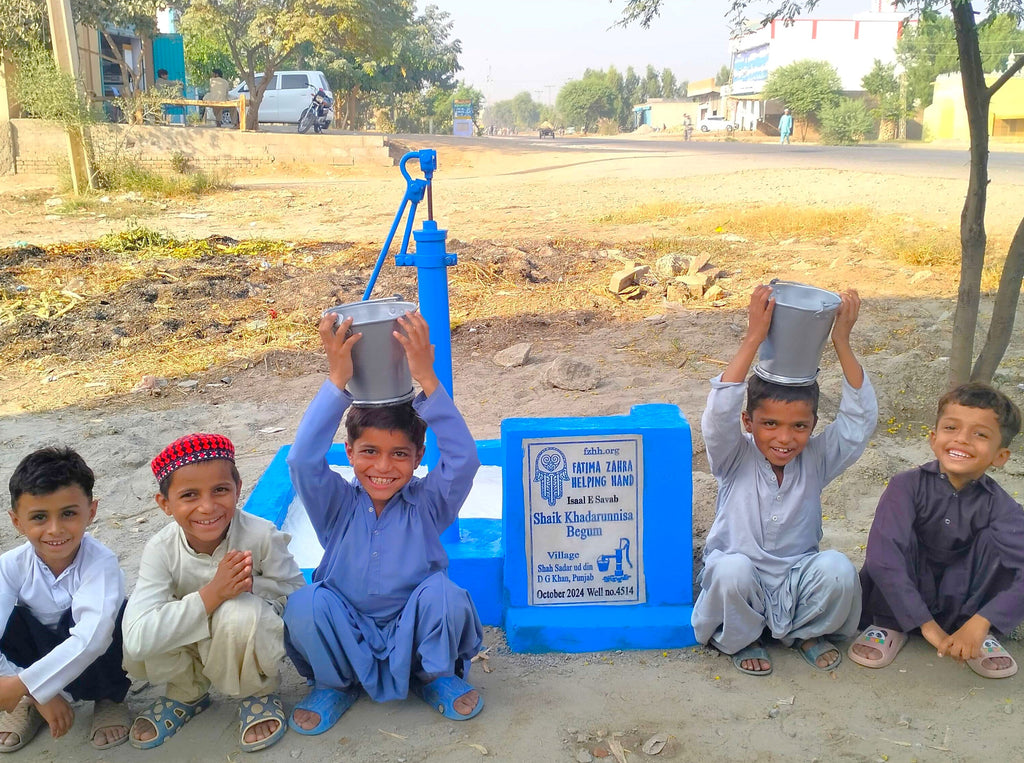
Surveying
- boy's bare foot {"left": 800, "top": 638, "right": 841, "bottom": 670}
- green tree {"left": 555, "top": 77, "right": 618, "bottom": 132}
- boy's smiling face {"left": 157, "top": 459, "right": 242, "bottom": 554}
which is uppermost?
green tree {"left": 555, "top": 77, "right": 618, "bottom": 132}

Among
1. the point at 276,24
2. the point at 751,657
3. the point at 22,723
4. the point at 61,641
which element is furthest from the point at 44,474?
the point at 276,24

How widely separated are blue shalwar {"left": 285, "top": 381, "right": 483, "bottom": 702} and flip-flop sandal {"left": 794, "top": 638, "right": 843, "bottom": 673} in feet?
3.45

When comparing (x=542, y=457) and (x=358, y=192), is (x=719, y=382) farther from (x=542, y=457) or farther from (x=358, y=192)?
(x=358, y=192)

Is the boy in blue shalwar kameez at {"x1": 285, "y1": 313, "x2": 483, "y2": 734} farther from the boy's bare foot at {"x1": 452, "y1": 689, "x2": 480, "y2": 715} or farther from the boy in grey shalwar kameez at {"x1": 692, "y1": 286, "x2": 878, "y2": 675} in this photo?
the boy in grey shalwar kameez at {"x1": 692, "y1": 286, "x2": 878, "y2": 675}

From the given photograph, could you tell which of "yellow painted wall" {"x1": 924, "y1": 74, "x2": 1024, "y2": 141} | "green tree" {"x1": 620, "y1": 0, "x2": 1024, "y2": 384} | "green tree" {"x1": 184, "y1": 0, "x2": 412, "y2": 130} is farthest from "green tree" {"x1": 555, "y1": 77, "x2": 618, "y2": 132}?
"green tree" {"x1": 620, "y1": 0, "x2": 1024, "y2": 384}

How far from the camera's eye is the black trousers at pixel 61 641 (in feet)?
7.93

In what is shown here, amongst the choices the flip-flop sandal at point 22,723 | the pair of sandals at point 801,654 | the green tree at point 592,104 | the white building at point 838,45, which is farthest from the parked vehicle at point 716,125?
the flip-flop sandal at point 22,723

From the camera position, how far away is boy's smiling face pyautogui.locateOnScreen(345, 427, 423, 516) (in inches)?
99.2

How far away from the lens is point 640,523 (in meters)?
2.92

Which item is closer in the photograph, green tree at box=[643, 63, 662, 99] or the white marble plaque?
the white marble plaque

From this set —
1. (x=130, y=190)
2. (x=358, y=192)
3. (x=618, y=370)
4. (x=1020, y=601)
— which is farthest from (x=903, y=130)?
(x=1020, y=601)

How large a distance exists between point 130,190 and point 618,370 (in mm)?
11663

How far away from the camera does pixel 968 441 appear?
8.64ft

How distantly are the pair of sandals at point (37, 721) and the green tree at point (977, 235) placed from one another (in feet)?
12.6
